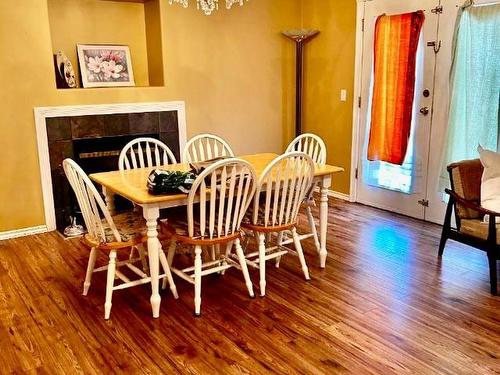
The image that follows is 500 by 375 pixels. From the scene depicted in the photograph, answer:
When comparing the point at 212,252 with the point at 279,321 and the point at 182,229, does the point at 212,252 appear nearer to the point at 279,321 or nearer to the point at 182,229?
the point at 182,229

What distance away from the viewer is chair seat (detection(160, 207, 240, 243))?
2760mm

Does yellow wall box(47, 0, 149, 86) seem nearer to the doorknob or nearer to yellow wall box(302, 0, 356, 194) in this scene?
yellow wall box(302, 0, 356, 194)

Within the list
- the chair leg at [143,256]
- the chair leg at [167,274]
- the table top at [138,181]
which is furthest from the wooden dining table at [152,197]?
the chair leg at [143,256]

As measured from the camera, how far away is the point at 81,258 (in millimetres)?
3682

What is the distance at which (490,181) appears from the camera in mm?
3234

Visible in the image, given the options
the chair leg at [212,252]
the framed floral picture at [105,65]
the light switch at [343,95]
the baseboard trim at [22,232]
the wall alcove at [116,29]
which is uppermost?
the wall alcove at [116,29]

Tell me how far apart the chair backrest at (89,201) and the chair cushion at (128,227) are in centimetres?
3

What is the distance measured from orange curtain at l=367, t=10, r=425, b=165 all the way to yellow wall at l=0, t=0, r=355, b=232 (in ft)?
1.52

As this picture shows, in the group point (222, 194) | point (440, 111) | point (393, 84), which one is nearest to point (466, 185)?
point (440, 111)

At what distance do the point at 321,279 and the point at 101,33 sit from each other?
3181mm

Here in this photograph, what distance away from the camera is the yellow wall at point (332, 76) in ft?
16.5

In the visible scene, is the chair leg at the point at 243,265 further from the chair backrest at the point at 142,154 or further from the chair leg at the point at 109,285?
the chair backrest at the point at 142,154

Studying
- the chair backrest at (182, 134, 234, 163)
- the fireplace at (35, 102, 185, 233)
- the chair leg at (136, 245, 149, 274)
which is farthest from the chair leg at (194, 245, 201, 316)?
the fireplace at (35, 102, 185, 233)

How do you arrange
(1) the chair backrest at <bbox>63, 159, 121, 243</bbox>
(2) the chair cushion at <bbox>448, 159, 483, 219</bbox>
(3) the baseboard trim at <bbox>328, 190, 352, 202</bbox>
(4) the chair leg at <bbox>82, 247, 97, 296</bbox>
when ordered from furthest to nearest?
(3) the baseboard trim at <bbox>328, 190, 352, 202</bbox>
(2) the chair cushion at <bbox>448, 159, 483, 219</bbox>
(4) the chair leg at <bbox>82, 247, 97, 296</bbox>
(1) the chair backrest at <bbox>63, 159, 121, 243</bbox>
